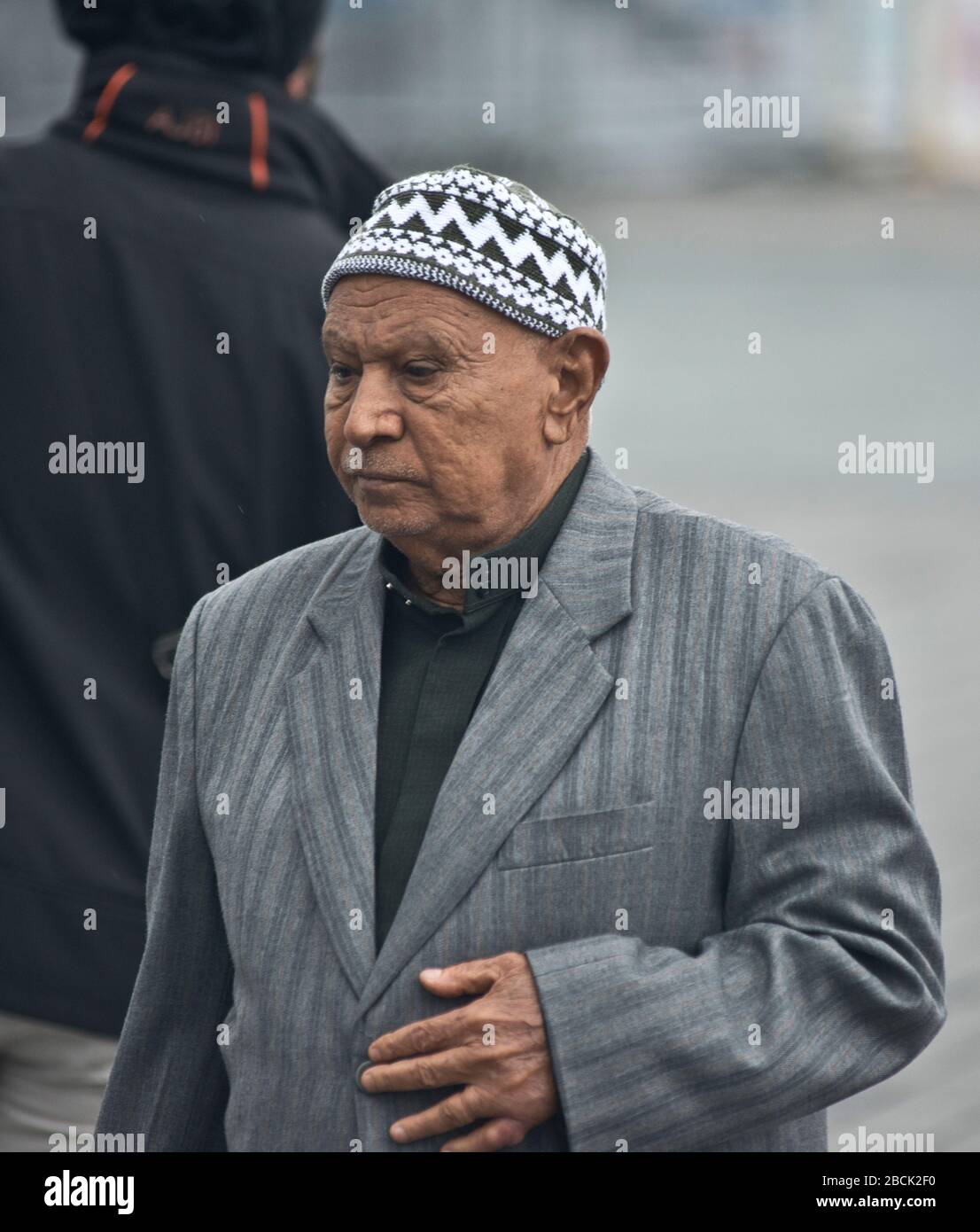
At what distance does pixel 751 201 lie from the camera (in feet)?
70.0

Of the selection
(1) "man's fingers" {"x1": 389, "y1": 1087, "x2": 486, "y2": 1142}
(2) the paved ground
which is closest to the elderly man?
(1) "man's fingers" {"x1": 389, "y1": 1087, "x2": 486, "y2": 1142}

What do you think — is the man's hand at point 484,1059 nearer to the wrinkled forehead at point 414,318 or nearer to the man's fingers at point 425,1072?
the man's fingers at point 425,1072

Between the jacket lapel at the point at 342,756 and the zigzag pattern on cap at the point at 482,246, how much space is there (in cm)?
40

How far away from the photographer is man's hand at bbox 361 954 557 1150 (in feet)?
7.54

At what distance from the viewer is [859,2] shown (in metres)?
23.0

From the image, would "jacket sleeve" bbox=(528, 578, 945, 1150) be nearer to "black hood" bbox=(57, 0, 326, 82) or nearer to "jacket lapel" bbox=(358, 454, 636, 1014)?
"jacket lapel" bbox=(358, 454, 636, 1014)

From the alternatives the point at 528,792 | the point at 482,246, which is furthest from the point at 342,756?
the point at 482,246

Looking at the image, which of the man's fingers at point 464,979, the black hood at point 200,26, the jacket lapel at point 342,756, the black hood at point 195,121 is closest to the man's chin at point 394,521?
the jacket lapel at point 342,756

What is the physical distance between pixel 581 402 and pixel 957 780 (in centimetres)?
473

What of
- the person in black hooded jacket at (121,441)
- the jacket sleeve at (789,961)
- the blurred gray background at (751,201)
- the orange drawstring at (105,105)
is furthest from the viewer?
the blurred gray background at (751,201)

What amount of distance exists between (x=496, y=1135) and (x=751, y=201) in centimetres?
1977

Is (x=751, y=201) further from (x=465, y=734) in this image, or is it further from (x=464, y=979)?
(x=464, y=979)

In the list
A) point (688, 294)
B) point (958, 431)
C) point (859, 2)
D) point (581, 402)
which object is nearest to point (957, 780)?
point (581, 402)

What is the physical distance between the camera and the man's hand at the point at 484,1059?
90.4 inches
